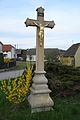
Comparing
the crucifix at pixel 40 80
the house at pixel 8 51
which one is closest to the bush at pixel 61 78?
the crucifix at pixel 40 80

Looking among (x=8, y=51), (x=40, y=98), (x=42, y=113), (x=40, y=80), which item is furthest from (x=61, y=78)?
(x=8, y=51)

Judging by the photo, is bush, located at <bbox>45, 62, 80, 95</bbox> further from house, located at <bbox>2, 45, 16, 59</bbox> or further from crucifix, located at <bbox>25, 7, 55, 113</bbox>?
house, located at <bbox>2, 45, 16, 59</bbox>

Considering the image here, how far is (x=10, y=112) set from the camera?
5.75 metres

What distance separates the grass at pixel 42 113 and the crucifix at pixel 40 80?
0.28 metres

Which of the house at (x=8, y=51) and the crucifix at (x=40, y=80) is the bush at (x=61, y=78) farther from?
the house at (x=8, y=51)

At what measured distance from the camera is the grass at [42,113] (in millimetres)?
5141

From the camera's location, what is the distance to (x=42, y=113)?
17.8 feet

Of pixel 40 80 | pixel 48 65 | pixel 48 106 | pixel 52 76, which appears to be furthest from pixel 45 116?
pixel 48 65

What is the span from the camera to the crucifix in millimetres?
5688

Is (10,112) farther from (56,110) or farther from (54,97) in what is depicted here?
(54,97)

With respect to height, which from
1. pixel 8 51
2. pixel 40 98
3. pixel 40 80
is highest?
pixel 8 51

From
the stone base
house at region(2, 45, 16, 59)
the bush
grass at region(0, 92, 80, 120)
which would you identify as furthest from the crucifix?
house at region(2, 45, 16, 59)

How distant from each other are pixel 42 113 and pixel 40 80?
1006mm

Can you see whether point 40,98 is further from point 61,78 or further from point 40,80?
point 61,78
